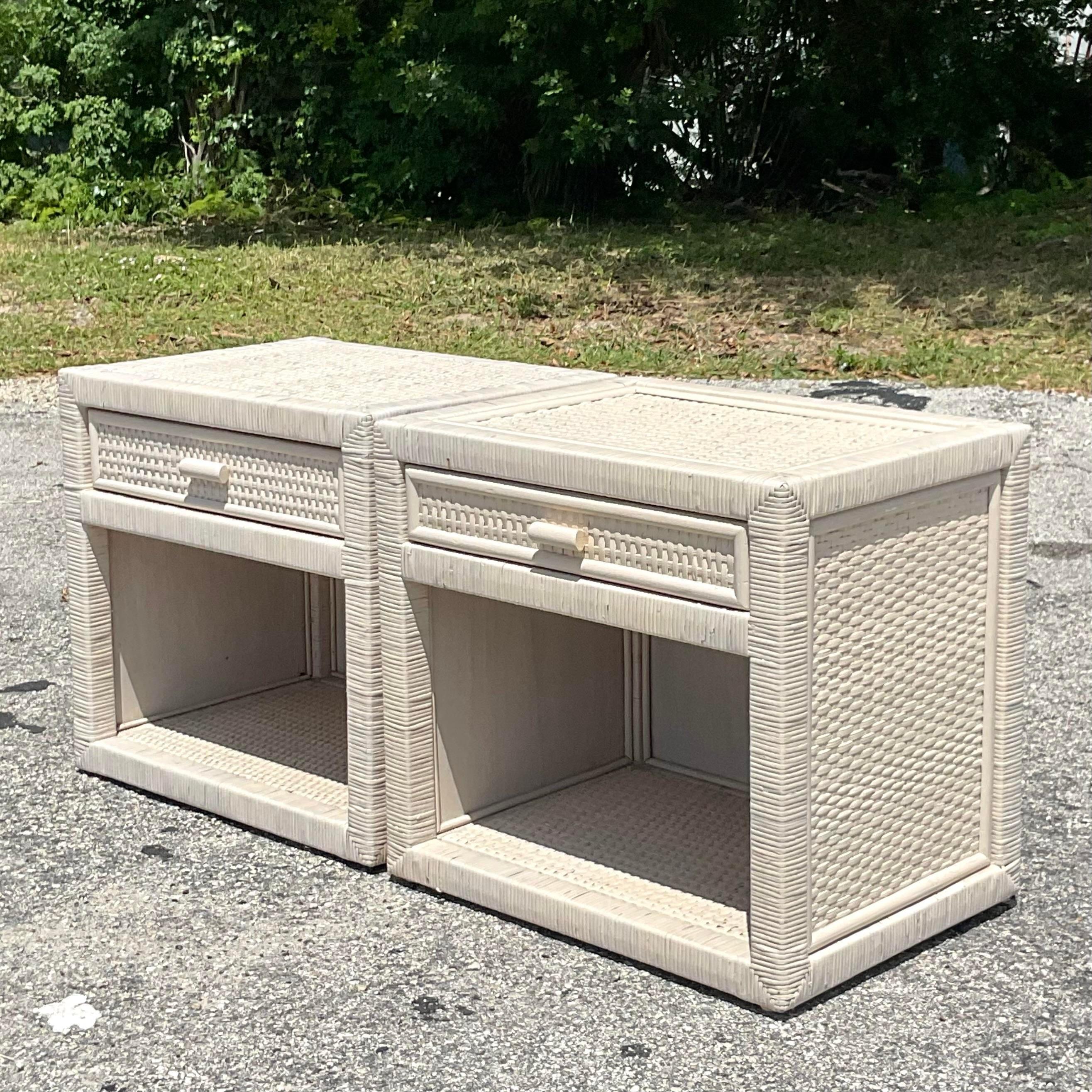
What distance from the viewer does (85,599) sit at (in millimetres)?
3672

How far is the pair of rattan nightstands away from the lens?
2.61 meters

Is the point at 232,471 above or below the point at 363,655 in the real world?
above

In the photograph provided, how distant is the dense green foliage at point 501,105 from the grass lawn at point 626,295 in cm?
123

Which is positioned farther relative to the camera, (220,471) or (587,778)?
(587,778)

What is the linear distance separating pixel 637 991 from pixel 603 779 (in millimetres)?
815

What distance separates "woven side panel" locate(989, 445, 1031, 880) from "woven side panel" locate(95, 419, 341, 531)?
1147mm

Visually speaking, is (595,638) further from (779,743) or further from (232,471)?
(779,743)

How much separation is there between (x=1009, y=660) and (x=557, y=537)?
A: 802mm

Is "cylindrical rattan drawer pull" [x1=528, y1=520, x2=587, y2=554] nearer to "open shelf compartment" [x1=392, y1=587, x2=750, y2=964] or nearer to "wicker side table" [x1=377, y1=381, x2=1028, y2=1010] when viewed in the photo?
"wicker side table" [x1=377, y1=381, x2=1028, y2=1010]

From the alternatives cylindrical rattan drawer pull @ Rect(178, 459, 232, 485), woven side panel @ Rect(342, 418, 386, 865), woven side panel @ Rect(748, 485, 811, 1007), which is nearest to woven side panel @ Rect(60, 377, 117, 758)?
Answer: cylindrical rattan drawer pull @ Rect(178, 459, 232, 485)

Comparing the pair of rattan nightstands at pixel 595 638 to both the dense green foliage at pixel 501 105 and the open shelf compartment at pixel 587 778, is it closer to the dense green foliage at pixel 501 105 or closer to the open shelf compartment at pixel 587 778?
the open shelf compartment at pixel 587 778

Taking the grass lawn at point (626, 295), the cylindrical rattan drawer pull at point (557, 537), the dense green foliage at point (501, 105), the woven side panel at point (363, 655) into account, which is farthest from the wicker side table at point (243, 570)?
the dense green foliage at point (501, 105)

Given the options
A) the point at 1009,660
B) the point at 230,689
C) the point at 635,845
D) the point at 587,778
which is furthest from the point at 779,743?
the point at 230,689

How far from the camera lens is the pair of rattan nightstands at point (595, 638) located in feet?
8.57
